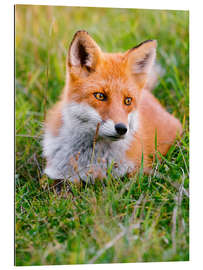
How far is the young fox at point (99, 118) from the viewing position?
339 cm

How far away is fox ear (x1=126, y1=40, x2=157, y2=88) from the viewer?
362 centimetres

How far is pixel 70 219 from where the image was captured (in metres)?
3.29

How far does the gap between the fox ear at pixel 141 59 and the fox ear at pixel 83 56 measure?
35cm

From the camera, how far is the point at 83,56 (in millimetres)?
3539

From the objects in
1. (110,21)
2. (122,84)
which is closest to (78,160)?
(122,84)

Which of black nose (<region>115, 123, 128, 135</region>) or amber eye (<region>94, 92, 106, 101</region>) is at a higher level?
amber eye (<region>94, 92, 106, 101</region>)

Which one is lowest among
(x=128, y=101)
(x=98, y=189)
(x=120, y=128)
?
(x=98, y=189)

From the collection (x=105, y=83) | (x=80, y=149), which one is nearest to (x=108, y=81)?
(x=105, y=83)

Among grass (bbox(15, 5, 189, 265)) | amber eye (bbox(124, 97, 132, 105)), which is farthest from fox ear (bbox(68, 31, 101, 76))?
grass (bbox(15, 5, 189, 265))

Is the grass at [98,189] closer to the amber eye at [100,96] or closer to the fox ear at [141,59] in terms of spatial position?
the amber eye at [100,96]

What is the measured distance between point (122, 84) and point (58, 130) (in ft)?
2.84

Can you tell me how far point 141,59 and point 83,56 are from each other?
61 centimetres

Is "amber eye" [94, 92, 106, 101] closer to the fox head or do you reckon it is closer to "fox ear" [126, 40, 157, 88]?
the fox head

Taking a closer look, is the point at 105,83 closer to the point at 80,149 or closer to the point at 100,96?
the point at 100,96
